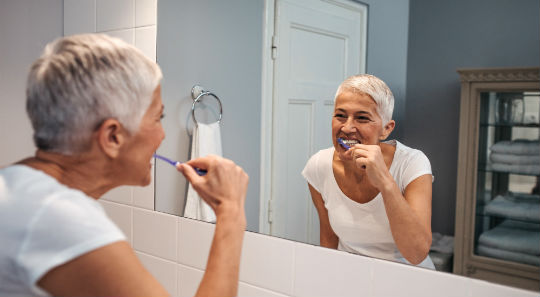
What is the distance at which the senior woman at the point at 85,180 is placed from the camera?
2.22 ft

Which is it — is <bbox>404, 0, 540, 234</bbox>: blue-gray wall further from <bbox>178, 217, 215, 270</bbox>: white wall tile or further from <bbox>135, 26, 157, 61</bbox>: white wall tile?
<bbox>135, 26, 157, 61</bbox>: white wall tile

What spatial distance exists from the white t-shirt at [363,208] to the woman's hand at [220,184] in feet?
1.01

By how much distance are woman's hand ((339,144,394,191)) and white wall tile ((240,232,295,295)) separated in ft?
0.96

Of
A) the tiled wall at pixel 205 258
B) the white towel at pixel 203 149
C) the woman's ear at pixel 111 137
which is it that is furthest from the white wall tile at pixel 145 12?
the woman's ear at pixel 111 137

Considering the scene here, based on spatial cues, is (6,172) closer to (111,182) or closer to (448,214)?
(111,182)

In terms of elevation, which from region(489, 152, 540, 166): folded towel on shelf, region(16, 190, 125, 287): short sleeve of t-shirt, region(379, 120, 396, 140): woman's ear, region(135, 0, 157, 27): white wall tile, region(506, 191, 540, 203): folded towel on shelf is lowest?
region(16, 190, 125, 287): short sleeve of t-shirt

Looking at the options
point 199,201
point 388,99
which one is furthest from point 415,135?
point 199,201

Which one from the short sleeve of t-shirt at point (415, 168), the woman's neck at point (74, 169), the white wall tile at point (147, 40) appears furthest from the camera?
the white wall tile at point (147, 40)

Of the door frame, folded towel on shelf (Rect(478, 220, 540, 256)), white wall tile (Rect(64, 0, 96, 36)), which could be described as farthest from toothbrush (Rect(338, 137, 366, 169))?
white wall tile (Rect(64, 0, 96, 36))

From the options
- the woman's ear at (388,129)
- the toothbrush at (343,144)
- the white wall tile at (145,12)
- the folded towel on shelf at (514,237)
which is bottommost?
the folded towel on shelf at (514,237)

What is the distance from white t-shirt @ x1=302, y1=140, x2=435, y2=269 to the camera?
103 centimetres

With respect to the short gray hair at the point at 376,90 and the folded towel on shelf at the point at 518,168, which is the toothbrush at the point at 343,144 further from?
the folded towel on shelf at the point at 518,168

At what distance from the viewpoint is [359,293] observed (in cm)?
110

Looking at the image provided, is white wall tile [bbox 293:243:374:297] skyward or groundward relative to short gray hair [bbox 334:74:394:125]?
groundward
